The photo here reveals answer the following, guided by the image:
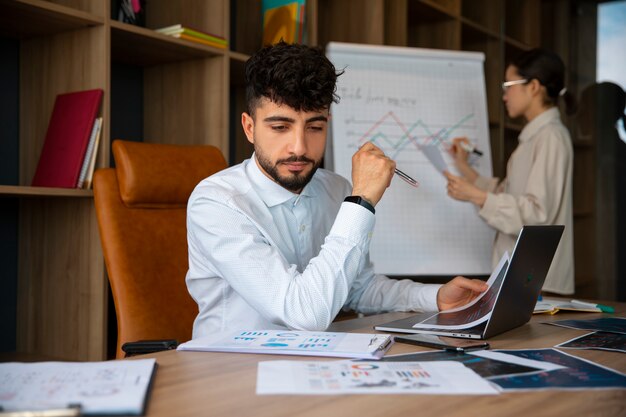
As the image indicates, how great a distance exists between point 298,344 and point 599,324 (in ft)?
2.37

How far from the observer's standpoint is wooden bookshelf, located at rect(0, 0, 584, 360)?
2.07 meters

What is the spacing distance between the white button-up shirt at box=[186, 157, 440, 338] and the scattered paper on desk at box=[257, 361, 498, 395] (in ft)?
1.09

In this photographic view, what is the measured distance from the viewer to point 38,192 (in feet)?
6.26

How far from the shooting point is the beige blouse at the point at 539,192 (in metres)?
2.68

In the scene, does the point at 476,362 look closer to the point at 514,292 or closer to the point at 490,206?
the point at 514,292

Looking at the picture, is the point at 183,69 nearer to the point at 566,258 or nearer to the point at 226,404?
the point at 566,258

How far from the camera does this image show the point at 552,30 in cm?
381

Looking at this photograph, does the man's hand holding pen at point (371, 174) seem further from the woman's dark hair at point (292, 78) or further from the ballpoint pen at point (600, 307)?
the ballpoint pen at point (600, 307)

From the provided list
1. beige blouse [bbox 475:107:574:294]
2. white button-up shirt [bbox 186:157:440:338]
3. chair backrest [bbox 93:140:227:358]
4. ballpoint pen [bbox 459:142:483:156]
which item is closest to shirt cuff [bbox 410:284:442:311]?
white button-up shirt [bbox 186:157:440:338]

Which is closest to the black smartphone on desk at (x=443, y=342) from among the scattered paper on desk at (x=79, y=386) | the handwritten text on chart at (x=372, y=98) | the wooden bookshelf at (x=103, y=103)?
the scattered paper on desk at (x=79, y=386)

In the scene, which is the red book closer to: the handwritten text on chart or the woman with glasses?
the handwritten text on chart

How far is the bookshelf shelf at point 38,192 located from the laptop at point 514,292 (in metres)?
1.06

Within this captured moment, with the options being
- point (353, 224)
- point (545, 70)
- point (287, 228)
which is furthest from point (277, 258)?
point (545, 70)

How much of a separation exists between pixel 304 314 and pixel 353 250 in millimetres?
167
